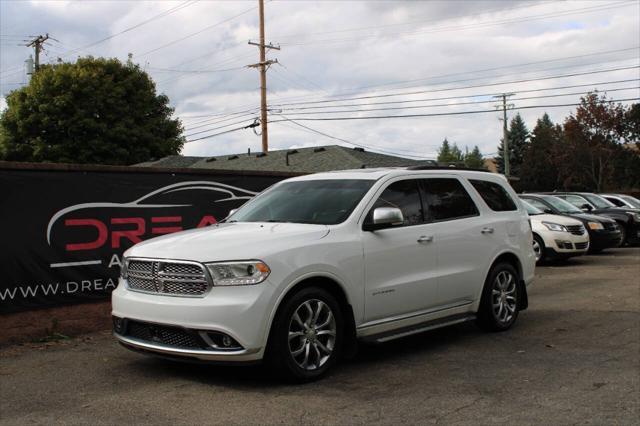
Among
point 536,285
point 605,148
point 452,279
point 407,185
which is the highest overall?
point 605,148

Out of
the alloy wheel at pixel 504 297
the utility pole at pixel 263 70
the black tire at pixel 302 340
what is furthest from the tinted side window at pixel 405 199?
the utility pole at pixel 263 70

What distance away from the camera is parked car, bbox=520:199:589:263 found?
581 inches

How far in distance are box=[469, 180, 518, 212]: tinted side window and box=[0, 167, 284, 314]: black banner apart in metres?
4.58

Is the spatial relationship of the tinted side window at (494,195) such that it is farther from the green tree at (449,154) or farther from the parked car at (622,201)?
the green tree at (449,154)

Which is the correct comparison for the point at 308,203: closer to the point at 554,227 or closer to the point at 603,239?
the point at 554,227

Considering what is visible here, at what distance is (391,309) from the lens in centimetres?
620

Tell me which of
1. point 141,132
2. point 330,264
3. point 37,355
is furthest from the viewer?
point 141,132

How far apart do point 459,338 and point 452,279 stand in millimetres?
875

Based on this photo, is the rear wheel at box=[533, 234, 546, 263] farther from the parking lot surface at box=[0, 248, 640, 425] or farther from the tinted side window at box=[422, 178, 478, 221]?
the tinted side window at box=[422, 178, 478, 221]

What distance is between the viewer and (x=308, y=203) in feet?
21.3

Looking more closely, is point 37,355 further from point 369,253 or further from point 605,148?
point 605,148

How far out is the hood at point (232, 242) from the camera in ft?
17.3

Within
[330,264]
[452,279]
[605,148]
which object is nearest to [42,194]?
[330,264]

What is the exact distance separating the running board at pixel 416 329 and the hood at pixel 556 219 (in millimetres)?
8680
